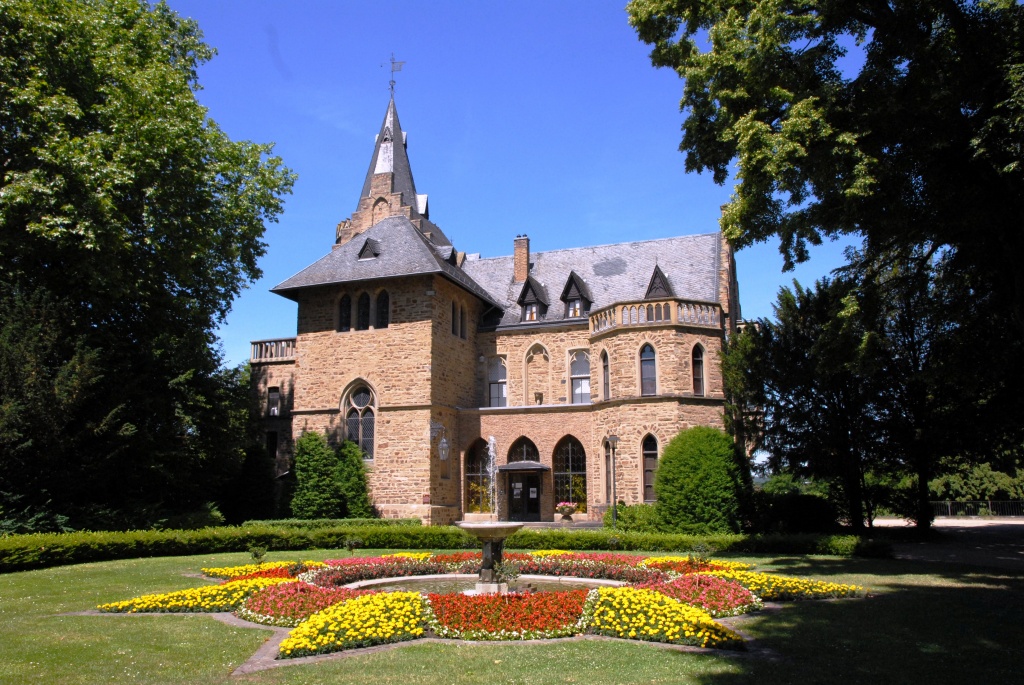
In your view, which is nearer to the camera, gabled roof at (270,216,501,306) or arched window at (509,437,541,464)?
gabled roof at (270,216,501,306)

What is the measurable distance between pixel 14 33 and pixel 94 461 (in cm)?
1213

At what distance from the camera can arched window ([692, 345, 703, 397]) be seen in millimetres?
28734

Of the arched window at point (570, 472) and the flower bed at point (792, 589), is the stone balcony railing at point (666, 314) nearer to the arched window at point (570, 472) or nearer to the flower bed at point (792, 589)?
the arched window at point (570, 472)

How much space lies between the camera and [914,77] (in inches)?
562

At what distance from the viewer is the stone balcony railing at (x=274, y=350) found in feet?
119

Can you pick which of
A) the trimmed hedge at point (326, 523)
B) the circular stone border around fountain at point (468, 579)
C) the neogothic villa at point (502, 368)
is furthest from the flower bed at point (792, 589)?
the trimmed hedge at point (326, 523)

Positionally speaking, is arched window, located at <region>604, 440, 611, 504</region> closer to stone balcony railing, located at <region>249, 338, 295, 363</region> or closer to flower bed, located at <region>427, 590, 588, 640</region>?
stone balcony railing, located at <region>249, 338, 295, 363</region>

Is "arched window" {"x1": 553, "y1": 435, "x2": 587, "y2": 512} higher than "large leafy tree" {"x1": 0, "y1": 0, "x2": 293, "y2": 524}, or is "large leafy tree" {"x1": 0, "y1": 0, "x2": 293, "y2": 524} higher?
"large leafy tree" {"x1": 0, "y1": 0, "x2": 293, "y2": 524}

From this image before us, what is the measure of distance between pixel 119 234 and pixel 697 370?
20.0 meters

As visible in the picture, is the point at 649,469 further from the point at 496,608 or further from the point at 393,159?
the point at 393,159

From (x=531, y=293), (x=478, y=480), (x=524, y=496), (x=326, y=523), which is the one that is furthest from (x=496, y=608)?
(x=531, y=293)

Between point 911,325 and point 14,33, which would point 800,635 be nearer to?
point 911,325

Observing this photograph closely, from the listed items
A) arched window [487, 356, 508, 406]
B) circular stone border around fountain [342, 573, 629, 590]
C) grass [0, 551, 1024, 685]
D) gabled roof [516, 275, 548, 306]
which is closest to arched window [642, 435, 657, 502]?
arched window [487, 356, 508, 406]

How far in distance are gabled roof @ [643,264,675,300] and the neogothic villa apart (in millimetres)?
62
